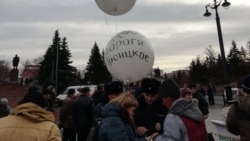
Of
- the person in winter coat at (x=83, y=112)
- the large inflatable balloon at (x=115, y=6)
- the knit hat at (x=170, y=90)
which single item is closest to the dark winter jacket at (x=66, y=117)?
the person in winter coat at (x=83, y=112)

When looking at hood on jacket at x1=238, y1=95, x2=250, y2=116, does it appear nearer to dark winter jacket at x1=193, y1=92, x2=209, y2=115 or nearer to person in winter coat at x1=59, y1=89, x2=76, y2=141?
dark winter jacket at x1=193, y1=92, x2=209, y2=115

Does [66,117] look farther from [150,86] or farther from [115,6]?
[150,86]

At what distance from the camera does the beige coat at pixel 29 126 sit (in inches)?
117

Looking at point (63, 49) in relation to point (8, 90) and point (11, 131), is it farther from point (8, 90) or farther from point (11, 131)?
point (11, 131)

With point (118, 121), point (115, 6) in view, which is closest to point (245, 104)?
point (118, 121)

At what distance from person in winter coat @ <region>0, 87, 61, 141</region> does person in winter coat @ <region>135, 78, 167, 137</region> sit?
1798mm

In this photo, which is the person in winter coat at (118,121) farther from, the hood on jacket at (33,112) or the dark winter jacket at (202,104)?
the dark winter jacket at (202,104)

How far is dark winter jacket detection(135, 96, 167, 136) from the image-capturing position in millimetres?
4785

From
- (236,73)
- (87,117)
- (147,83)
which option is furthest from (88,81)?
(147,83)

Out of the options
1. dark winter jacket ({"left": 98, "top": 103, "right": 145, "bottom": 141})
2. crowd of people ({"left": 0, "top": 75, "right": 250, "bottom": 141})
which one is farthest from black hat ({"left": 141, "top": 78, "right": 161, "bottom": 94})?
dark winter jacket ({"left": 98, "top": 103, "right": 145, "bottom": 141})

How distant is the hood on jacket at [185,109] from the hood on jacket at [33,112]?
1.28 meters

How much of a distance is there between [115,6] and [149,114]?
420 cm

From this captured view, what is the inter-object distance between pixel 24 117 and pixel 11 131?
0.17m

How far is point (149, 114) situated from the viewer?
484 cm
